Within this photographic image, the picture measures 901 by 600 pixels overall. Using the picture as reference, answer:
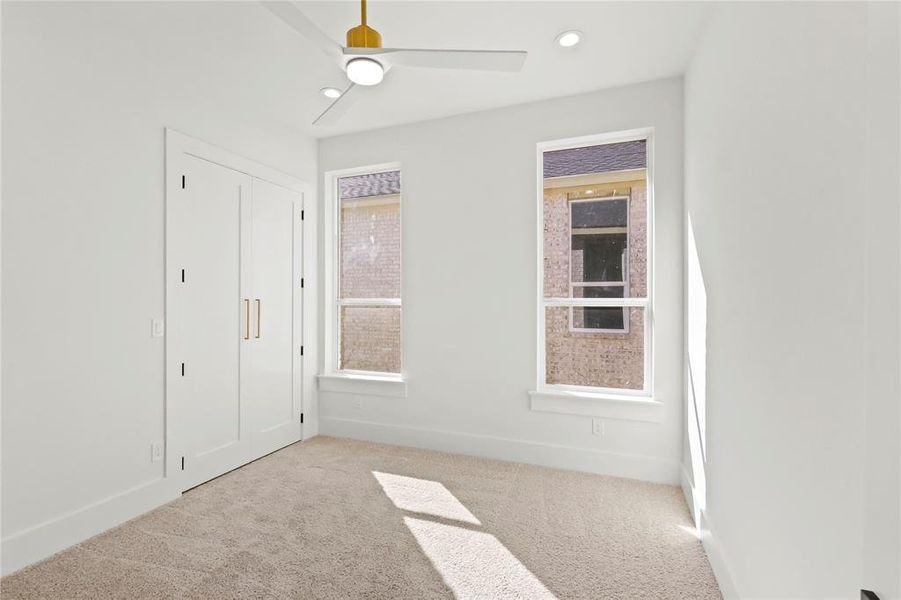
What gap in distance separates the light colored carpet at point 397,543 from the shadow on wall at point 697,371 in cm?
30

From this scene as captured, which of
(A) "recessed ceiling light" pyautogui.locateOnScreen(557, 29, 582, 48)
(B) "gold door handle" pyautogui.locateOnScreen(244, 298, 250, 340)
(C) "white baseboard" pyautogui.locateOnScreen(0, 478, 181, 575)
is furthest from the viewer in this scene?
(B) "gold door handle" pyautogui.locateOnScreen(244, 298, 250, 340)

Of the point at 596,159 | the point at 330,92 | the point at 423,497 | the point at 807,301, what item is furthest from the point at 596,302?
the point at 330,92

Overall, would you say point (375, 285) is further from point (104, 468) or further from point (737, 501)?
point (737, 501)

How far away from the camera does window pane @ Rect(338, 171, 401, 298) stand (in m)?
4.07

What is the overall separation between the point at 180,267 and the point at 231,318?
568 mm

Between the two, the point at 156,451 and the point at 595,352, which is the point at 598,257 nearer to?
the point at 595,352

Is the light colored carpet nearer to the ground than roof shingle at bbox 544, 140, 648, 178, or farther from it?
nearer to the ground

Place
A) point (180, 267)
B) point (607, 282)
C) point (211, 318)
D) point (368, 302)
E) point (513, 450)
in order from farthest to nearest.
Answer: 1. point (368, 302)
2. point (513, 450)
3. point (607, 282)
4. point (211, 318)
5. point (180, 267)

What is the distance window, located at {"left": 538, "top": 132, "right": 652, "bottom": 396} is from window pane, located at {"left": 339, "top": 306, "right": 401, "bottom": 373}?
1.38 meters

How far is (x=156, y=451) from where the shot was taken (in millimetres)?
2818

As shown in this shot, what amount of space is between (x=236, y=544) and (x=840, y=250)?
278cm

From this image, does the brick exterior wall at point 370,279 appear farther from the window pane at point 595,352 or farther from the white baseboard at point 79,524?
the white baseboard at point 79,524

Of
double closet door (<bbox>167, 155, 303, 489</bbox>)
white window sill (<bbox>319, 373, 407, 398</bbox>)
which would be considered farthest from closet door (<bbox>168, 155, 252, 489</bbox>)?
white window sill (<bbox>319, 373, 407, 398</bbox>)

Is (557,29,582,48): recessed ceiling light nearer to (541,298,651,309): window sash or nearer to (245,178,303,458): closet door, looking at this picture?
(541,298,651,309): window sash
